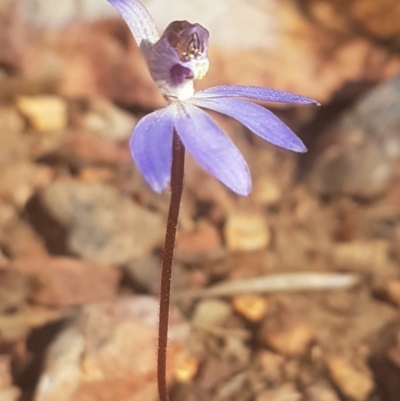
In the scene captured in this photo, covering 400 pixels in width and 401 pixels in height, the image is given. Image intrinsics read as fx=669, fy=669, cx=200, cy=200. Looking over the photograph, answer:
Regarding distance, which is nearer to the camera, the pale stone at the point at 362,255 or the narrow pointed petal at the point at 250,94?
the narrow pointed petal at the point at 250,94

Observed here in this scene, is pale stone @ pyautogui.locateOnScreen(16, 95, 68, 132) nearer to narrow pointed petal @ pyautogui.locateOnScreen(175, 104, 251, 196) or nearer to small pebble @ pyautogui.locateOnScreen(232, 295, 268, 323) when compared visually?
small pebble @ pyautogui.locateOnScreen(232, 295, 268, 323)

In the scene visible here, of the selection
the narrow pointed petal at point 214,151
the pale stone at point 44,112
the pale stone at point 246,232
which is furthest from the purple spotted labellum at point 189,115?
the pale stone at point 44,112

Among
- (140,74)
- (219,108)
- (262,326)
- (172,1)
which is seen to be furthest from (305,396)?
(172,1)

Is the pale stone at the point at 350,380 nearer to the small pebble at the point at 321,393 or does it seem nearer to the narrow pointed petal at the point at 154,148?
the small pebble at the point at 321,393

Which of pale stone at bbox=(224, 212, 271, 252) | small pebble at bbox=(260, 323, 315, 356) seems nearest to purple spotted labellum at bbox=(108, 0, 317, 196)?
small pebble at bbox=(260, 323, 315, 356)

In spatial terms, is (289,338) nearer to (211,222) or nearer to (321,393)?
(321,393)

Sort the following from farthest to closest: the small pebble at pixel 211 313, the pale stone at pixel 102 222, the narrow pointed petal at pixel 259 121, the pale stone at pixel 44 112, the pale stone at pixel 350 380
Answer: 1. the pale stone at pixel 44 112
2. the pale stone at pixel 102 222
3. the small pebble at pixel 211 313
4. the pale stone at pixel 350 380
5. the narrow pointed petal at pixel 259 121

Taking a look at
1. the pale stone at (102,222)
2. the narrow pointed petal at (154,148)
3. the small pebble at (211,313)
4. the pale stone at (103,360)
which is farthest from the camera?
the pale stone at (102,222)
